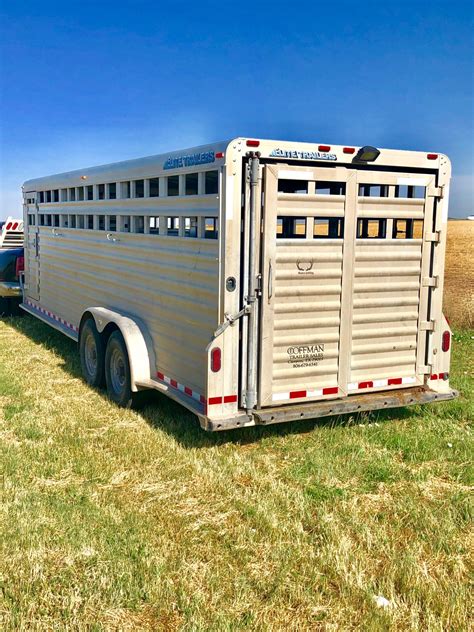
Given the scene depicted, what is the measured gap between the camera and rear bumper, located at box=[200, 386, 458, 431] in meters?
5.16

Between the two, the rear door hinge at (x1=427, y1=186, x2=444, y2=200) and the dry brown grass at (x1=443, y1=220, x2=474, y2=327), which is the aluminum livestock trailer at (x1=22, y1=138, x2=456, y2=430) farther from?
the dry brown grass at (x1=443, y1=220, x2=474, y2=327)

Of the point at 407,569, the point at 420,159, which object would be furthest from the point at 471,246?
the point at 407,569

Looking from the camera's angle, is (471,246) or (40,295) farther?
(471,246)

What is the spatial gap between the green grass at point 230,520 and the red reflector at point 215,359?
2.42 ft

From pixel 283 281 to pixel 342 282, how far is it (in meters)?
0.55

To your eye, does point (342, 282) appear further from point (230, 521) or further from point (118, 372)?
point (118, 372)

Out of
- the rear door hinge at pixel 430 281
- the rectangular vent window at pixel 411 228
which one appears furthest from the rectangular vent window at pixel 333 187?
the rear door hinge at pixel 430 281

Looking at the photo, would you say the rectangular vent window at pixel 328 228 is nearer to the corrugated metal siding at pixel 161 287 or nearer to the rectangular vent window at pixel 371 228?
the rectangular vent window at pixel 371 228

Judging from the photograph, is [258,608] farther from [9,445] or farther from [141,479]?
[9,445]

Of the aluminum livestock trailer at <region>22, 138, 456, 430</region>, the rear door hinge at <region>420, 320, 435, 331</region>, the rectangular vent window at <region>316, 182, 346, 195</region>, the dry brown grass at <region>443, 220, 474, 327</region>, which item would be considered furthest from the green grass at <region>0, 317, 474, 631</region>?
the dry brown grass at <region>443, 220, 474, 327</region>

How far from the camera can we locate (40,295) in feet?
34.2

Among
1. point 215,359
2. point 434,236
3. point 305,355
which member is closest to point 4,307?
point 215,359

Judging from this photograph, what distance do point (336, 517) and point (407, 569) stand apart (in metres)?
0.71

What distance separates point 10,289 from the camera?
1230cm
